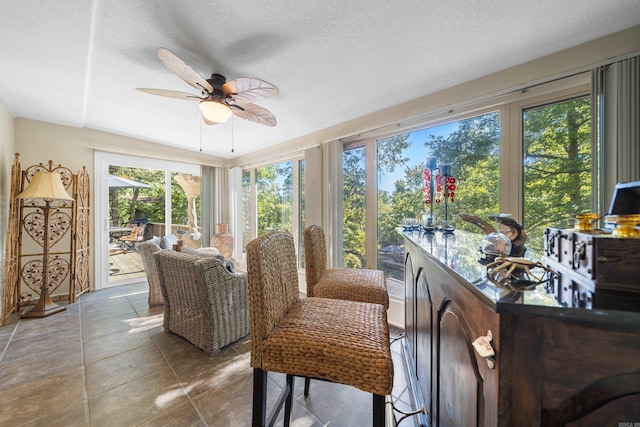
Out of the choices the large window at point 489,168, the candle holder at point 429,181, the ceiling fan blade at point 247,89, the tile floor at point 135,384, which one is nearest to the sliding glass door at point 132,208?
the tile floor at point 135,384

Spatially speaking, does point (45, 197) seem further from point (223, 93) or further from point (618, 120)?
point (618, 120)

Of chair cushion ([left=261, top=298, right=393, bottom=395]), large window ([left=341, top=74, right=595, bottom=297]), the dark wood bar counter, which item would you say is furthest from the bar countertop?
large window ([left=341, top=74, right=595, bottom=297])

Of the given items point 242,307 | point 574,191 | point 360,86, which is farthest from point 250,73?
point 574,191

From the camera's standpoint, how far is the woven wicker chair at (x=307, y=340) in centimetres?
79

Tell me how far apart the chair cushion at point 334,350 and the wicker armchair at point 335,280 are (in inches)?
19.2

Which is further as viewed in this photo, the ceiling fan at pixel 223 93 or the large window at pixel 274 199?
the large window at pixel 274 199

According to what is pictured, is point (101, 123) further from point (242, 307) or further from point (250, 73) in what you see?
point (242, 307)

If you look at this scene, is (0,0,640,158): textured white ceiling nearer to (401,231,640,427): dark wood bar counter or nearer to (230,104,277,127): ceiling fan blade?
(230,104,277,127): ceiling fan blade

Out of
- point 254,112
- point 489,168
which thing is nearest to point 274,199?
point 254,112

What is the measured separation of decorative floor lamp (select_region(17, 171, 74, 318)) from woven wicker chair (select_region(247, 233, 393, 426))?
319 cm

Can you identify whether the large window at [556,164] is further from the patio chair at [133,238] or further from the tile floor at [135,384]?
the patio chair at [133,238]

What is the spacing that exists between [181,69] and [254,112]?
2.12 ft

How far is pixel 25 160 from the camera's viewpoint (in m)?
2.98

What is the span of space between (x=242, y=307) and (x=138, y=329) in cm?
113
